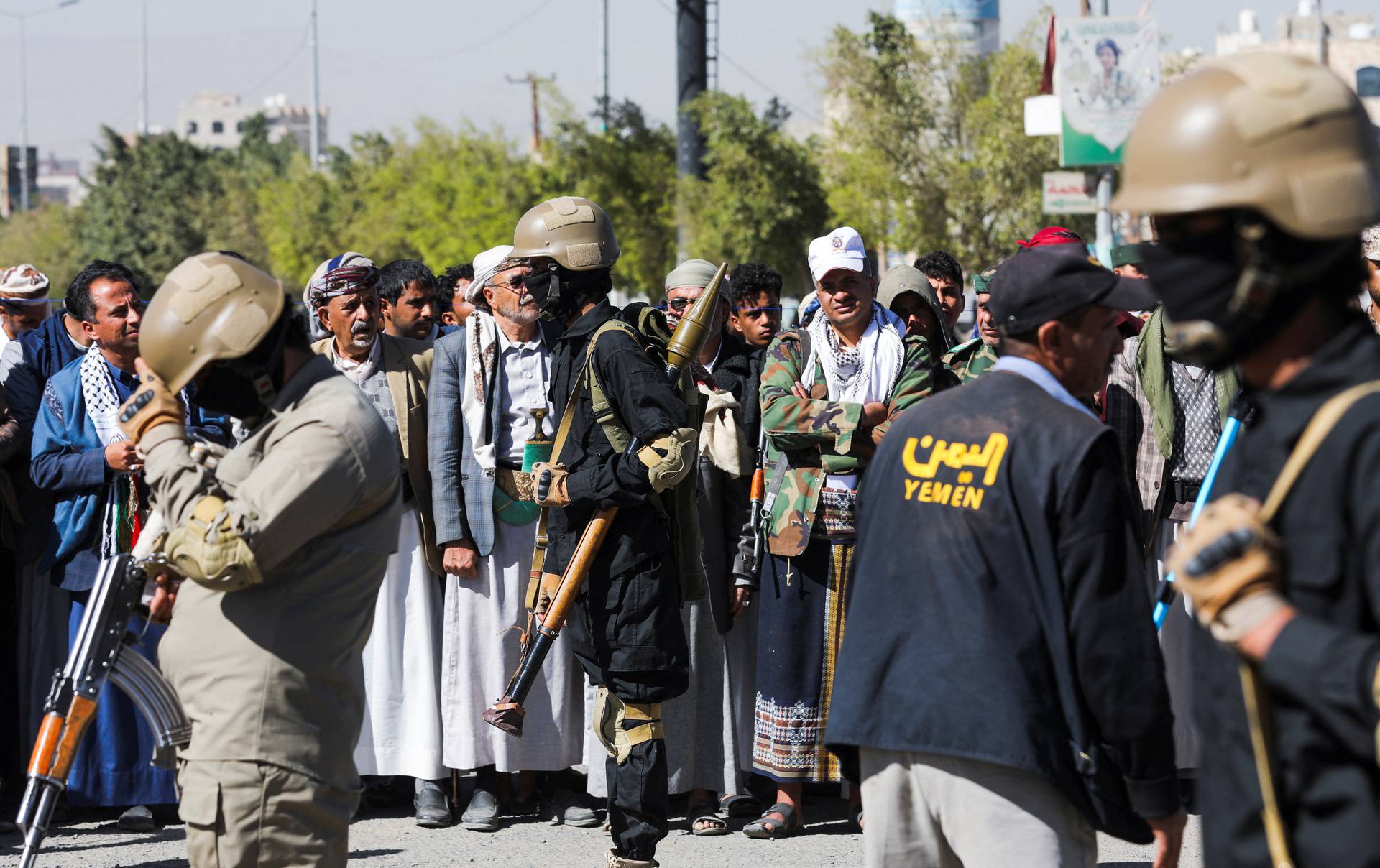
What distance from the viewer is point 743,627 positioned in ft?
23.9

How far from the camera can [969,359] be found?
7055mm

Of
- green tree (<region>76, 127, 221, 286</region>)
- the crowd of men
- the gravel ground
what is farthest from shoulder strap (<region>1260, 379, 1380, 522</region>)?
green tree (<region>76, 127, 221, 286</region>)

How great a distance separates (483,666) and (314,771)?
3.44 meters

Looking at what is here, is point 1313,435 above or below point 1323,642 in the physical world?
above

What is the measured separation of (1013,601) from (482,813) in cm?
419

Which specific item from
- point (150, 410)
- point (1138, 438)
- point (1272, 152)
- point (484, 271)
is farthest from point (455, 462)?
point (1272, 152)

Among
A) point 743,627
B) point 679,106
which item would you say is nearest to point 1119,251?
point 743,627

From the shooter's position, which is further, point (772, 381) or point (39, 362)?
point (39, 362)

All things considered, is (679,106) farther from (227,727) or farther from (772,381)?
(227,727)

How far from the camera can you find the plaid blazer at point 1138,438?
6754 mm

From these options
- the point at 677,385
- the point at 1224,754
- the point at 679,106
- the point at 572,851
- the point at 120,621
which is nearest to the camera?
the point at 1224,754

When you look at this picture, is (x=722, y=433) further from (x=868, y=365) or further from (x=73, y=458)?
(x=73, y=458)

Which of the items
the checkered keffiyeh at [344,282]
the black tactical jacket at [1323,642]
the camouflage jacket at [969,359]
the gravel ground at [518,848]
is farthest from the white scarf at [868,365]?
the black tactical jacket at [1323,642]

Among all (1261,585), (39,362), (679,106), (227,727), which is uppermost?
(679,106)
